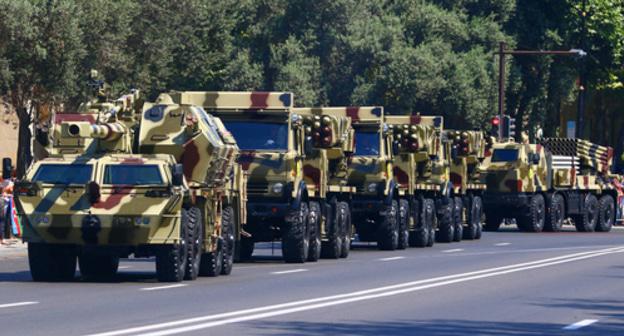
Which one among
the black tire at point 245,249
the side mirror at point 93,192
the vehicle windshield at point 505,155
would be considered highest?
the vehicle windshield at point 505,155

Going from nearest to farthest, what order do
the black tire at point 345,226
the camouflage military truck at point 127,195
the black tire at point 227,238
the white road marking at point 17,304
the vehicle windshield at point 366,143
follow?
the white road marking at point 17,304 < the camouflage military truck at point 127,195 < the black tire at point 227,238 < the black tire at point 345,226 < the vehicle windshield at point 366,143

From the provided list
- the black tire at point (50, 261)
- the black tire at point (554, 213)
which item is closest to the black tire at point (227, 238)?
the black tire at point (50, 261)

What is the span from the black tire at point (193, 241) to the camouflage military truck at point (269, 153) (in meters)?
5.24

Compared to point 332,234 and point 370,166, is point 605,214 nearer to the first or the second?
point 370,166

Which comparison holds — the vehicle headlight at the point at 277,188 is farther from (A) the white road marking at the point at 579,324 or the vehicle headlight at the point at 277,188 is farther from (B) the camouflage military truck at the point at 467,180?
(B) the camouflage military truck at the point at 467,180

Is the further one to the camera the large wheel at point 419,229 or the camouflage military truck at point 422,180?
the large wheel at point 419,229

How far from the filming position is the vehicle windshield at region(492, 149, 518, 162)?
5339cm

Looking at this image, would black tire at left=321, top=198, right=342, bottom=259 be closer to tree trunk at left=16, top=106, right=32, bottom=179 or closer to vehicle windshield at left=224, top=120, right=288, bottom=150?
vehicle windshield at left=224, top=120, right=288, bottom=150

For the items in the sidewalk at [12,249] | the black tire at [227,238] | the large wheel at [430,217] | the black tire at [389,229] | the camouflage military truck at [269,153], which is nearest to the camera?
the black tire at [227,238]

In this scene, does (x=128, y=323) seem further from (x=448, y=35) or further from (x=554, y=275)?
(x=448, y=35)

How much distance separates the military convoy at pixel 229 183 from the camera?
Result: 2470 centimetres

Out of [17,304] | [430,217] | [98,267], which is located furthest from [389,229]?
[17,304]

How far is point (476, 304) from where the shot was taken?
21406 mm

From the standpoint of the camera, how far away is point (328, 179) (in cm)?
3509
